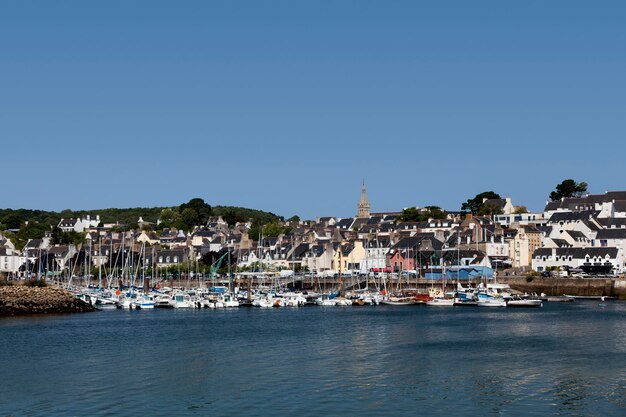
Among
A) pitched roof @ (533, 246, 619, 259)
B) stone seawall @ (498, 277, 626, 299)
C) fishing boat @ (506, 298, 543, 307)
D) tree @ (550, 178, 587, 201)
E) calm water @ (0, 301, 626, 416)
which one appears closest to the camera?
calm water @ (0, 301, 626, 416)

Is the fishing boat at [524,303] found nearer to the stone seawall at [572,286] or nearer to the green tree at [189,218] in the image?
the stone seawall at [572,286]

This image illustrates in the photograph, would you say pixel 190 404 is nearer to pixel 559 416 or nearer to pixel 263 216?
pixel 559 416

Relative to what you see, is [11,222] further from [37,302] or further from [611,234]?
[611,234]

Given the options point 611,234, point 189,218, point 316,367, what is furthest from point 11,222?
Answer: point 316,367

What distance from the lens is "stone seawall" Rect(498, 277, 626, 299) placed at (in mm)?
83062

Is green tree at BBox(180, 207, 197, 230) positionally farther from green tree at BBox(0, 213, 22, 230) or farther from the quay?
the quay

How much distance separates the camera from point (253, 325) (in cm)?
Answer: 5516

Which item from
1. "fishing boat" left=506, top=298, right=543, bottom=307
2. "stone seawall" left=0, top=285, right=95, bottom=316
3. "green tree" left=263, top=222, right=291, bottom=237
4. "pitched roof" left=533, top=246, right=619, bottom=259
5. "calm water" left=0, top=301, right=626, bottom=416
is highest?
"green tree" left=263, top=222, right=291, bottom=237

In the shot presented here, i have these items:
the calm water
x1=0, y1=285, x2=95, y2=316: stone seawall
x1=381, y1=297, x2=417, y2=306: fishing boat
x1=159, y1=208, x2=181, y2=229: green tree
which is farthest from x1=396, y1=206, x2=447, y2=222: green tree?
the calm water

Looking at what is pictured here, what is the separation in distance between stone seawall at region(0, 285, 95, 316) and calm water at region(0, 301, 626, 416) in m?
4.90

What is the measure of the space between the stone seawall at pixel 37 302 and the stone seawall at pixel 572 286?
4065 centimetres

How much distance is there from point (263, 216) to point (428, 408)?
157m

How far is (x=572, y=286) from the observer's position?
85.4 meters

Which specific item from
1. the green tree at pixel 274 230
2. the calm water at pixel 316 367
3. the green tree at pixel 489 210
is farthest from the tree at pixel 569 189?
the calm water at pixel 316 367
